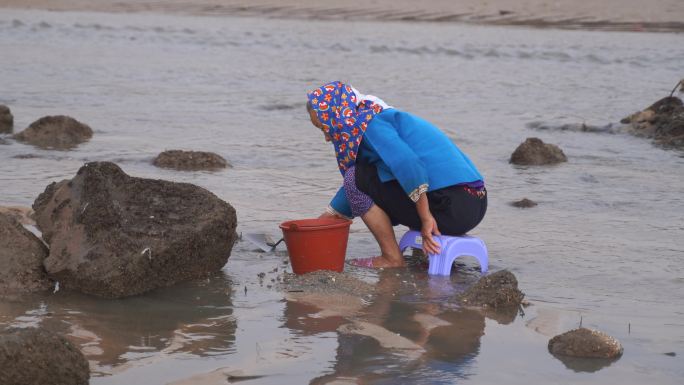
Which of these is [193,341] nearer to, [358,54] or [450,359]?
[450,359]

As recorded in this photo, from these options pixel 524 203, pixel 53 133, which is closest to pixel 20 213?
pixel 53 133

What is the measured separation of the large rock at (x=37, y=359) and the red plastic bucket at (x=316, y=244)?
181 cm

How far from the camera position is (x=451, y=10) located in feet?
89.0

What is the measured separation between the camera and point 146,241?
202 inches

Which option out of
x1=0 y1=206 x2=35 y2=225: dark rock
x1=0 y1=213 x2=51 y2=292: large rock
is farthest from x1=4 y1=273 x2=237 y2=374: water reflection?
x1=0 y1=206 x2=35 y2=225: dark rock

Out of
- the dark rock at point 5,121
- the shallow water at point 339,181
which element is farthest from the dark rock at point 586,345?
the dark rock at point 5,121

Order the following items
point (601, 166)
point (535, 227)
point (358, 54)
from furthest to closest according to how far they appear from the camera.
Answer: point (358, 54) < point (601, 166) < point (535, 227)

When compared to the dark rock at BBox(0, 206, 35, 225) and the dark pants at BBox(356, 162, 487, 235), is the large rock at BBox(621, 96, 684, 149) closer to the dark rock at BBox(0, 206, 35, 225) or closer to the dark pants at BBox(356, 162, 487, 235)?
the dark pants at BBox(356, 162, 487, 235)

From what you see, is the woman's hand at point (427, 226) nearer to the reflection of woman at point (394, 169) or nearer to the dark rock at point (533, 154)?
the reflection of woman at point (394, 169)

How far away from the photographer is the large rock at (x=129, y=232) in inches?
199

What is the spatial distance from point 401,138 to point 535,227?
→ 169 cm

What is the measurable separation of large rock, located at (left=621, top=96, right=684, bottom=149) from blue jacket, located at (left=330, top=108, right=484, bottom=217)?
5438 millimetres

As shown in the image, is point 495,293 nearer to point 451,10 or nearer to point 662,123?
point 662,123

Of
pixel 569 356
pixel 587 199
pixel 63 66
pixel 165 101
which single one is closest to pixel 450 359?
pixel 569 356
